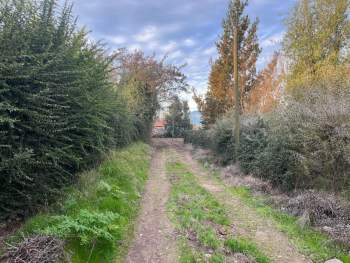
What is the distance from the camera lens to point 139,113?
22.8 meters

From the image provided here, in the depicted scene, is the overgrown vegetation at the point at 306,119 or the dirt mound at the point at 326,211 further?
the overgrown vegetation at the point at 306,119

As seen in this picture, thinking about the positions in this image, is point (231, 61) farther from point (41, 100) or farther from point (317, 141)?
point (41, 100)

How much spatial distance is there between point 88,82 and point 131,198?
3.21 meters

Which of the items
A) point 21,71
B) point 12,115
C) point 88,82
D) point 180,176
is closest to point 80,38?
point 88,82

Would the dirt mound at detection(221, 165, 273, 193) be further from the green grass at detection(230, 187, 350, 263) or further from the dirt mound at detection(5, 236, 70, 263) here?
the dirt mound at detection(5, 236, 70, 263)

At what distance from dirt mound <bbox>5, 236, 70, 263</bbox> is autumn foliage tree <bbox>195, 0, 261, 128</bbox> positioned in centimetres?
1817

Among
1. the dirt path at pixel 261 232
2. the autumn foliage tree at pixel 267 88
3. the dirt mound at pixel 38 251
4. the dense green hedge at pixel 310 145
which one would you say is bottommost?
the dirt path at pixel 261 232

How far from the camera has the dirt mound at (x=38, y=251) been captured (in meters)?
3.14

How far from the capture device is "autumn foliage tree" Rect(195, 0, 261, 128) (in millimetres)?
20375

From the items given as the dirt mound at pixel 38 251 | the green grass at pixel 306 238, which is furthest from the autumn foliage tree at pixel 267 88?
the dirt mound at pixel 38 251

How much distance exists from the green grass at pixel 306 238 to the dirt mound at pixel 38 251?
4028mm

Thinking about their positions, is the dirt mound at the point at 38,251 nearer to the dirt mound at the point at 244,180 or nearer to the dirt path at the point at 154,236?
the dirt path at the point at 154,236

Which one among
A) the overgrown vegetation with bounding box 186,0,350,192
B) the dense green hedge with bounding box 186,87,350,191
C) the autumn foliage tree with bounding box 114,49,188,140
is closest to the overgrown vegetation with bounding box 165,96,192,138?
the autumn foliage tree with bounding box 114,49,188,140

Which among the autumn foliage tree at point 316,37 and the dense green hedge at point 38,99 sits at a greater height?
the autumn foliage tree at point 316,37
